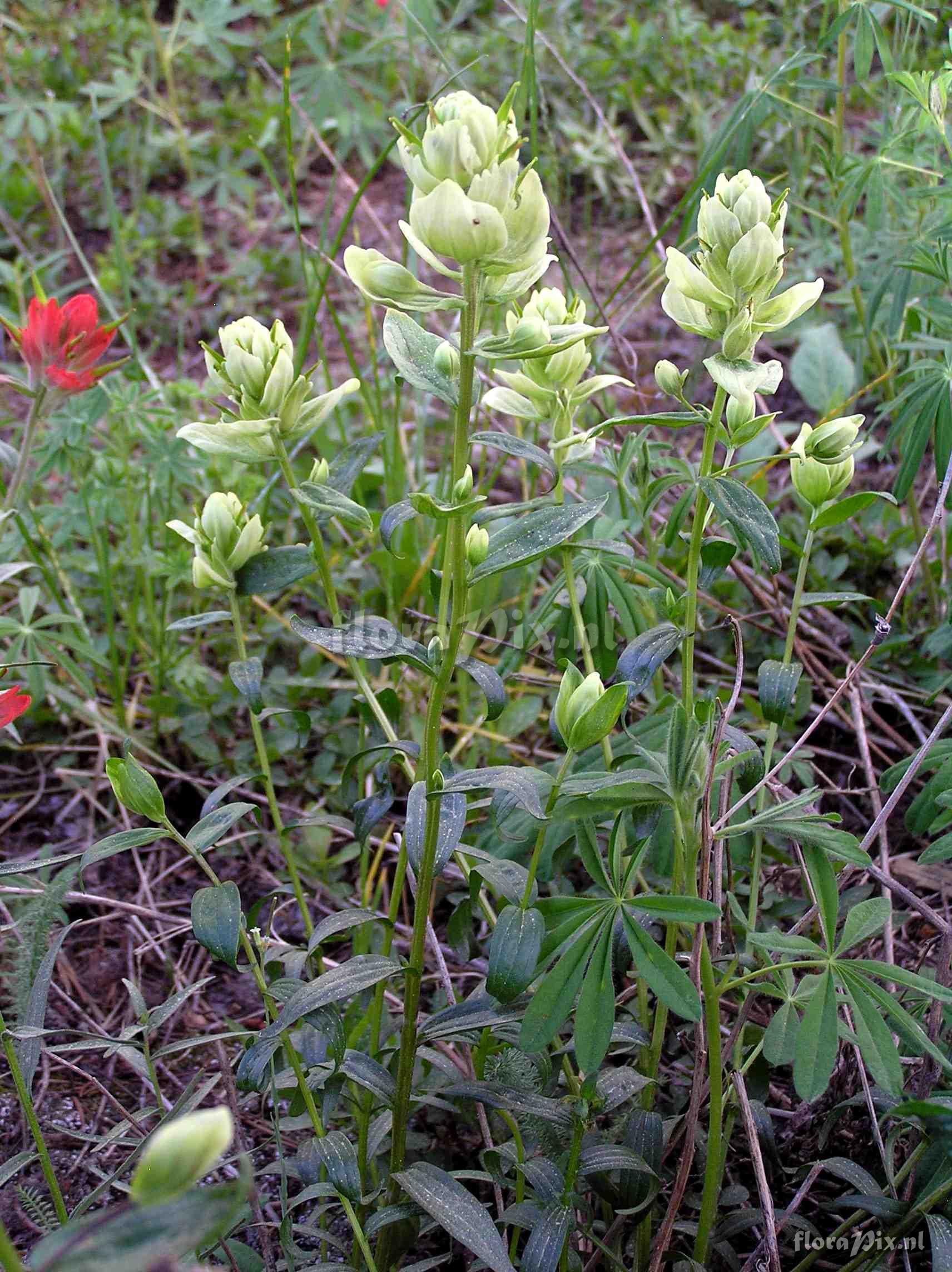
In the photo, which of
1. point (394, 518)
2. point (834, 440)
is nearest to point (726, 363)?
point (834, 440)

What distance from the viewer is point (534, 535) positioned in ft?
3.15

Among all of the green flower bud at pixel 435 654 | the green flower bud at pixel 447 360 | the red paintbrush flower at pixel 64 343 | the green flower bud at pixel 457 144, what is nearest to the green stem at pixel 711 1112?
the green flower bud at pixel 435 654

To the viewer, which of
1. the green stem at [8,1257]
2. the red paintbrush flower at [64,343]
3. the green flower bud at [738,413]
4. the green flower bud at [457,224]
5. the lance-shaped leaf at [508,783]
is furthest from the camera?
the red paintbrush flower at [64,343]

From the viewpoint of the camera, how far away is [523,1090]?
106cm

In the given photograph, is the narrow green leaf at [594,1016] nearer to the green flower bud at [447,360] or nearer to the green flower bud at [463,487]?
the green flower bud at [463,487]

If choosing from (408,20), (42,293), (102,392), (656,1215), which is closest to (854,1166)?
(656,1215)

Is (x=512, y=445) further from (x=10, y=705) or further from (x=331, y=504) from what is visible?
(x=10, y=705)

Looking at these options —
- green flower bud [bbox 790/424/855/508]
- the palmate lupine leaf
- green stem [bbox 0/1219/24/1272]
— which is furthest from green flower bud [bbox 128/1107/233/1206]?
the palmate lupine leaf

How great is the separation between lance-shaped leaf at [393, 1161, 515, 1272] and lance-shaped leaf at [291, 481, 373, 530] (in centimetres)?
62

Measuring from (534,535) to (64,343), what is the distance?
825 millimetres

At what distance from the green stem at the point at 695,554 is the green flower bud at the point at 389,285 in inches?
10.6

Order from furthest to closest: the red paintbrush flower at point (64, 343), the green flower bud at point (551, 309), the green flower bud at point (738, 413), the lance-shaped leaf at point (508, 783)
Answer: the red paintbrush flower at point (64, 343) < the green flower bud at point (551, 309) < the green flower bud at point (738, 413) < the lance-shaped leaf at point (508, 783)

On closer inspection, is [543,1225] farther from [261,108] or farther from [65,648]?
[261,108]

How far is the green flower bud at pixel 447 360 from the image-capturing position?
3.05 ft
